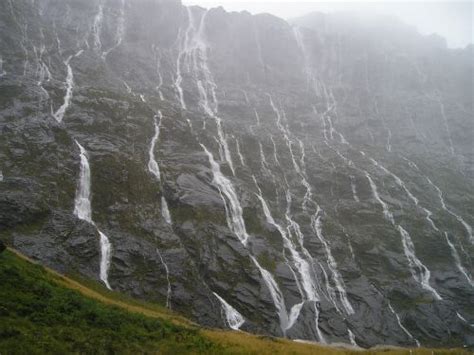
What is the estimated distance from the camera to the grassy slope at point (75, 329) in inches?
613

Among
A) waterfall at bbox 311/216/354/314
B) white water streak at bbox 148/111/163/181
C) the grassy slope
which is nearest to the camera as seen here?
the grassy slope

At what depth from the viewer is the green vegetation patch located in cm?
1537

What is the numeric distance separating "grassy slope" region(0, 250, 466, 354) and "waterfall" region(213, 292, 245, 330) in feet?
41.5

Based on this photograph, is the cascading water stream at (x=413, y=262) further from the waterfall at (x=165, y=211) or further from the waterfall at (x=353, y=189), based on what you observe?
the waterfall at (x=165, y=211)

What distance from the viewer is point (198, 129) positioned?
67938 millimetres

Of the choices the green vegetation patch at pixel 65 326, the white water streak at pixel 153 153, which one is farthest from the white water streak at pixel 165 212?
the green vegetation patch at pixel 65 326

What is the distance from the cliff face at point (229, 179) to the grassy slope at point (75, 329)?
1479 cm

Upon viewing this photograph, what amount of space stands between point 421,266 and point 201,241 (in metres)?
29.7

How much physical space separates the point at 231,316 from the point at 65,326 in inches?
895

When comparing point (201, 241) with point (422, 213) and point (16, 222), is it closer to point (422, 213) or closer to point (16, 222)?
point (16, 222)

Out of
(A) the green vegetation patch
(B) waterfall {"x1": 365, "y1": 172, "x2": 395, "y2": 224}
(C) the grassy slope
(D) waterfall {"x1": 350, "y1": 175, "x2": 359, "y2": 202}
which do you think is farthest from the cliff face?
(A) the green vegetation patch

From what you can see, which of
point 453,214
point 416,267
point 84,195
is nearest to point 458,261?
point 416,267

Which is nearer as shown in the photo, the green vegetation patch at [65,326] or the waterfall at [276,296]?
the green vegetation patch at [65,326]

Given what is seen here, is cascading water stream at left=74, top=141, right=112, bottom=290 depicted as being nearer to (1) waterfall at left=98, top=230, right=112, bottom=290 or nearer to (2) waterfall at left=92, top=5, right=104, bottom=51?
(1) waterfall at left=98, top=230, right=112, bottom=290
